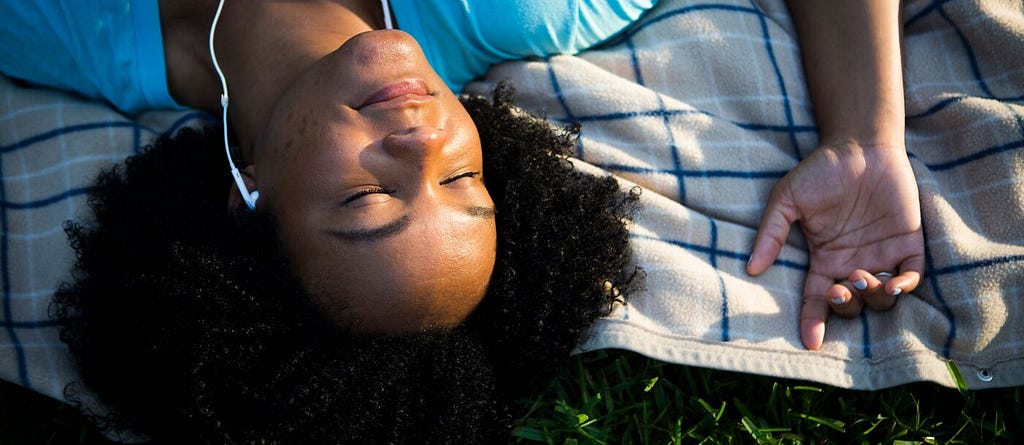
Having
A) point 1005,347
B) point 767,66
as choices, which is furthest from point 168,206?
point 1005,347

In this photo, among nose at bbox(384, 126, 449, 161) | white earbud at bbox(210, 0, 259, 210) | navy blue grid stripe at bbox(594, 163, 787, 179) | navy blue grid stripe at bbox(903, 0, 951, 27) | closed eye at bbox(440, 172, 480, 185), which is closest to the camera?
nose at bbox(384, 126, 449, 161)

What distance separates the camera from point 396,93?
2248 millimetres

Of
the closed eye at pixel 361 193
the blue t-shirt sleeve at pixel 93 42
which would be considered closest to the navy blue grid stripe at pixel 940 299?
the closed eye at pixel 361 193

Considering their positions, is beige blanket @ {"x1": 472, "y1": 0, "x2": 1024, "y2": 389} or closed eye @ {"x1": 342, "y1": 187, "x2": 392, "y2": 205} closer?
closed eye @ {"x1": 342, "y1": 187, "x2": 392, "y2": 205}

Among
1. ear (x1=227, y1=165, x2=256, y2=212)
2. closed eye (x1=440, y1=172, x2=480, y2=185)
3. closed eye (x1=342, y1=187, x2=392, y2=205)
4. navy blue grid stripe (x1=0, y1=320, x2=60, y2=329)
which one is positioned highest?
closed eye (x1=342, y1=187, x2=392, y2=205)

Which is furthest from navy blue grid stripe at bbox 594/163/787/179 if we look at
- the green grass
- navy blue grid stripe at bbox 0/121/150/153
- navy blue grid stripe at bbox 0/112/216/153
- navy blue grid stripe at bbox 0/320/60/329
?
navy blue grid stripe at bbox 0/320/60/329

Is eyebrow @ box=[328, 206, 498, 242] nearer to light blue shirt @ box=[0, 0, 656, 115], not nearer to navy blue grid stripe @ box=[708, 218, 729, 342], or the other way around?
light blue shirt @ box=[0, 0, 656, 115]

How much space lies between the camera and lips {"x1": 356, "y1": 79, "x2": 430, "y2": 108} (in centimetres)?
224

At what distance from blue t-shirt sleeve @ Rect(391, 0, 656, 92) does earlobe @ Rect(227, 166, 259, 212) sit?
68 cm

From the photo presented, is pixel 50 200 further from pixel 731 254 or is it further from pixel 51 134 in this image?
pixel 731 254

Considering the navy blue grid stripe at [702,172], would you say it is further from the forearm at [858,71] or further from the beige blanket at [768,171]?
the forearm at [858,71]

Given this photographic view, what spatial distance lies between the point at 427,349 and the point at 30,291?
1295mm

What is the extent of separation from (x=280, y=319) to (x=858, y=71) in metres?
1.96

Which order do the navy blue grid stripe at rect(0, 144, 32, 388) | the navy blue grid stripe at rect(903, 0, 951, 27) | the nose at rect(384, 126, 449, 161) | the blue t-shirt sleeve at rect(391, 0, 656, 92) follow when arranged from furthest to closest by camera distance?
the navy blue grid stripe at rect(903, 0, 951, 27), the blue t-shirt sleeve at rect(391, 0, 656, 92), the navy blue grid stripe at rect(0, 144, 32, 388), the nose at rect(384, 126, 449, 161)
